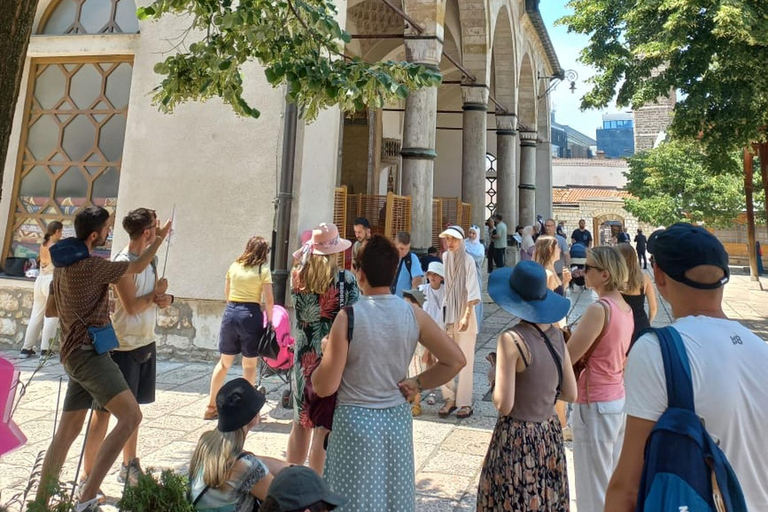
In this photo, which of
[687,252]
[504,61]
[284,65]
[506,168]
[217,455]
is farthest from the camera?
[506,168]

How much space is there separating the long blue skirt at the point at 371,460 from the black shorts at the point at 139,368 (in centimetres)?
165

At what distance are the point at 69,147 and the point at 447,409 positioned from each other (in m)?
5.97

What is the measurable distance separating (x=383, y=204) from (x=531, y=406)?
876cm

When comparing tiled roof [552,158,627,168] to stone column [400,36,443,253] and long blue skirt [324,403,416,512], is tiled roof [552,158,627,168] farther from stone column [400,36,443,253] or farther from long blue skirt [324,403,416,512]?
long blue skirt [324,403,416,512]

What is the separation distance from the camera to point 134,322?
10.4ft

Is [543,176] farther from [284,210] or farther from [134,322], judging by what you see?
[134,322]

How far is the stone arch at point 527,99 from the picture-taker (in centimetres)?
1812

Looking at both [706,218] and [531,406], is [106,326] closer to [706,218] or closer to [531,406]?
[531,406]

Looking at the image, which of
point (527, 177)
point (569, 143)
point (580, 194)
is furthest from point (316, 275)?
point (569, 143)

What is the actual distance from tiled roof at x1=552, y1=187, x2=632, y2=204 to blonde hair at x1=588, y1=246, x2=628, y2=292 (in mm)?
38431

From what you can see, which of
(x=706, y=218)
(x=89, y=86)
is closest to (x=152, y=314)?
(x=89, y=86)

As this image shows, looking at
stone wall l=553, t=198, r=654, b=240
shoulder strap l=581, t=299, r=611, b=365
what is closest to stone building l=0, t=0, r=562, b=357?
shoulder strap l=581, t=299, r=611, b=365

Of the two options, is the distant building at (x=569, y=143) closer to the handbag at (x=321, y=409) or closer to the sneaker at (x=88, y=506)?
the handbag at (x=321, y=409)

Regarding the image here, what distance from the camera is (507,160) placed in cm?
1569
